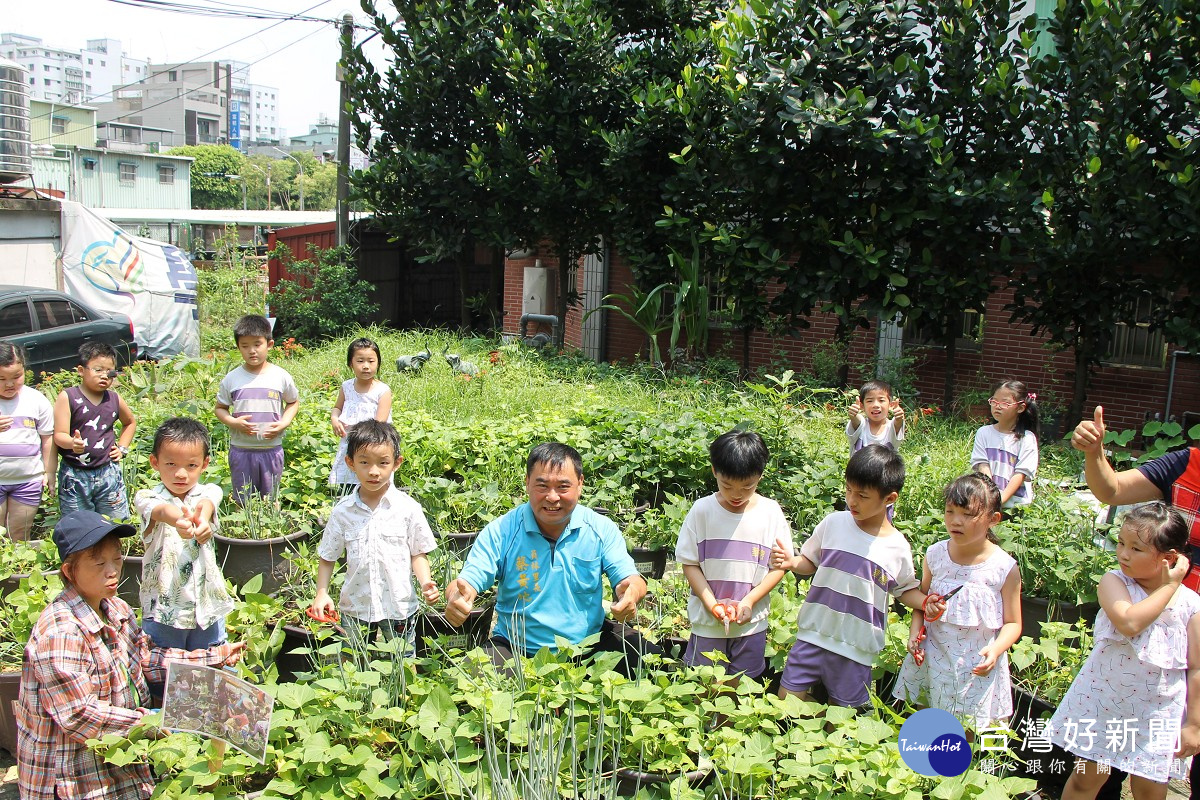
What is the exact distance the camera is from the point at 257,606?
142 inches

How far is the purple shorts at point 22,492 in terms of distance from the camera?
16.4 feet

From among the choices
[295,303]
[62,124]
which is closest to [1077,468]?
[295,303]

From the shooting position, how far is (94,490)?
5160mm

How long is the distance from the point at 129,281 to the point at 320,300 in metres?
2.72

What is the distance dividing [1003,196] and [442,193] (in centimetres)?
747

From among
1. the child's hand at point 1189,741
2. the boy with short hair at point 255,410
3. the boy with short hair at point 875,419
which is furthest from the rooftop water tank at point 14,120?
the child's hand at point 1189,741

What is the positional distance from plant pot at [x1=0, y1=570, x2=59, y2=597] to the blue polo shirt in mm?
2318

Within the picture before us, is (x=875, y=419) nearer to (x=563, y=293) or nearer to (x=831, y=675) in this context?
(x=831, y=675)

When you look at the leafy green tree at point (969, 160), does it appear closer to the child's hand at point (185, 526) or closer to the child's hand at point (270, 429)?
the child's hand at point (270, 429)

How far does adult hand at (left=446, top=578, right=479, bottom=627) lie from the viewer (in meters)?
2.99

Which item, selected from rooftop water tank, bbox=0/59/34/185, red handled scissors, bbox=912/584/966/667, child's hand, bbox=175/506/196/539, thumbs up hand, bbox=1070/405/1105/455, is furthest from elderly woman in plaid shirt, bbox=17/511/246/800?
rooftop water tank, bbox=0/59/34/185

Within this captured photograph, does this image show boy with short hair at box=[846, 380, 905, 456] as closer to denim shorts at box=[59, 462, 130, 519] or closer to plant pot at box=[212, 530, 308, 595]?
plant pot at box=[212, 530, 308, 595]

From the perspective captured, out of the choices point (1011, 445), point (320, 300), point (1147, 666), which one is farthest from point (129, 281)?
point (1147, 666)

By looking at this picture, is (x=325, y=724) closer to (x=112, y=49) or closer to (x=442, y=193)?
(x=442, y=193)
